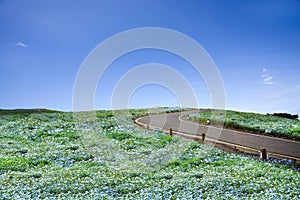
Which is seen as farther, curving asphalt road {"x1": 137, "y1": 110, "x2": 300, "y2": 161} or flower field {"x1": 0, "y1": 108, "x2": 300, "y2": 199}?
curving asphalt road {"x1": 137, "y1": 110, "x2": 300, "y2": 161}

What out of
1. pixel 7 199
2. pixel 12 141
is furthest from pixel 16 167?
pixel 12 141

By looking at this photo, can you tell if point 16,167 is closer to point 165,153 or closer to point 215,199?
point 165,153

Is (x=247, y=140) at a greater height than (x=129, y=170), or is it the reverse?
(x=247, y=140)

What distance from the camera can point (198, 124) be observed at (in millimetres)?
29375

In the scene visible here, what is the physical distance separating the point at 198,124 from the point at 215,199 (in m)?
18.3

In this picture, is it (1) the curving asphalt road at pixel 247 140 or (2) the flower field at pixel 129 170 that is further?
(1) the curving asphalt road at pixel 247 140

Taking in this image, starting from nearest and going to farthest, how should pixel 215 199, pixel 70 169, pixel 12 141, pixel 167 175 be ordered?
pixel 215 199
pixel 167 175
pixel 70 169
pixel 12 141

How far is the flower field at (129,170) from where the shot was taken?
40.7ft

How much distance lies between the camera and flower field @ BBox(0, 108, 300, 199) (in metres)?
12.4

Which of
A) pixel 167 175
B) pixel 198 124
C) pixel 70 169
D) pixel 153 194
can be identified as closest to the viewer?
pixel 153 194

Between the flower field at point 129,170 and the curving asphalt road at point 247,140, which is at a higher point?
the curving asphalt road at point 247,140

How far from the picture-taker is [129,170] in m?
15.7

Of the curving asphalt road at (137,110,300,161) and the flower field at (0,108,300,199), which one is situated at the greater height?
the curving asphalt road at (137,110,300,161)

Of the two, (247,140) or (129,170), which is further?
(247,140)
